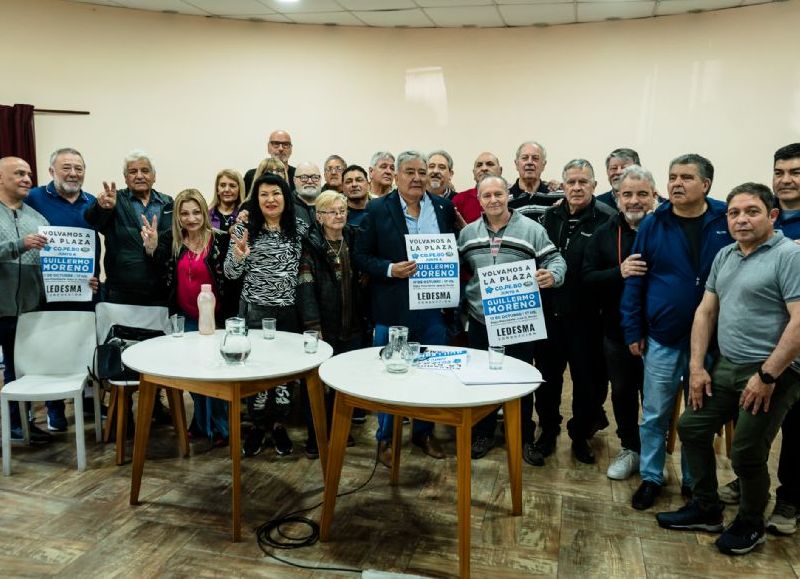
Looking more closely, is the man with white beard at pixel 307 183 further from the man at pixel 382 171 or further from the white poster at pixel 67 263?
the white poster at pixel 67 263

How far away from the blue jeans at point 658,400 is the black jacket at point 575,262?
1.49ft

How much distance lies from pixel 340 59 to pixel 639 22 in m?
3.13

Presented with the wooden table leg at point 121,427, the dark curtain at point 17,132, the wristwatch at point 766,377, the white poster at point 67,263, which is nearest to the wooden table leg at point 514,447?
the wristwatch at point 766,377

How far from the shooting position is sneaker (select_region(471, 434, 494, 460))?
346cm

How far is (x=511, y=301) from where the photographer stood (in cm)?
302

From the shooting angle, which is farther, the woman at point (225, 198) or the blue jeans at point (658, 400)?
the woman at point (225, 198)

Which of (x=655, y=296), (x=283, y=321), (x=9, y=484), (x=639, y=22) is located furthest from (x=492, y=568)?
(x=639, y=22)

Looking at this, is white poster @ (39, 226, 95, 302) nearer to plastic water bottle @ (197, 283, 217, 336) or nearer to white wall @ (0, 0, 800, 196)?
plastic water bottle @ (197, 283, 217, 336)

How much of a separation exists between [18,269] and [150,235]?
78 centimetres

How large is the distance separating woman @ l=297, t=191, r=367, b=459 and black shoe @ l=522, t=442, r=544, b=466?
1.14 metres

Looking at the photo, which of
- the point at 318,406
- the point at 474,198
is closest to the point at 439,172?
the point at 474,198

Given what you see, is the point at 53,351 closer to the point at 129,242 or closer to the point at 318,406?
the point at 129,242

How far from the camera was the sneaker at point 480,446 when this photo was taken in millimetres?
3457

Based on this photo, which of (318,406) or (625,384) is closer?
(318,406)
